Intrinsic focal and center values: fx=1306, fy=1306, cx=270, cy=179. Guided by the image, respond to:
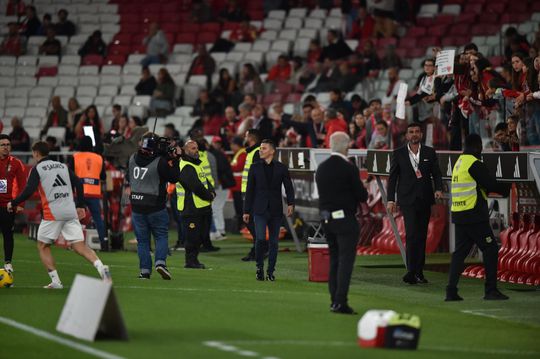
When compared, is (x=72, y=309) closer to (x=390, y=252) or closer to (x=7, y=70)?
(x=390, y=252)

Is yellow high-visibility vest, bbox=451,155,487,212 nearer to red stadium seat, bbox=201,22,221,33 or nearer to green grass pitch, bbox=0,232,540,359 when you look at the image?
green grass pitch, bbox=0,232,540,359

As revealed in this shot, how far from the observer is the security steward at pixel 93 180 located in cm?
2430

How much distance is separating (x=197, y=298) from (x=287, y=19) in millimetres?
20318

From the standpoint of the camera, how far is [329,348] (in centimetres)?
1188

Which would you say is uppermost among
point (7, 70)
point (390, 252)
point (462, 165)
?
point (7, 70)

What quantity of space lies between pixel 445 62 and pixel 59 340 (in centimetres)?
1002

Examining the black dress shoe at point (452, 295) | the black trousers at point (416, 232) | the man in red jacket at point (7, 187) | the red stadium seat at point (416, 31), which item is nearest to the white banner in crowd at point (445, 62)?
the black trousers at point (416, 232)

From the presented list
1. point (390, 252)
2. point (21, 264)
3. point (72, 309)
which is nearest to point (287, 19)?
point (390, 252)

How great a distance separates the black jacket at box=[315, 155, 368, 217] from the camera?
1434cm

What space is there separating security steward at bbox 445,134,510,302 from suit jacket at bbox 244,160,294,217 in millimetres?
3227

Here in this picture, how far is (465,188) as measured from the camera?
1636cm

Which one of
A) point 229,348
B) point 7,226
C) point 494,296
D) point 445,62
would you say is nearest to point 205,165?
point 7,226

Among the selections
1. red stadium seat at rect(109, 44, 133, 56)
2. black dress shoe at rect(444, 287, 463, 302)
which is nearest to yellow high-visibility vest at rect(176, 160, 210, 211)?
black dress shoe at rect(444, 287, 463, 302)

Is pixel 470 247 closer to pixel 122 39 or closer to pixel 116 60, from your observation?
pixel 116 60
